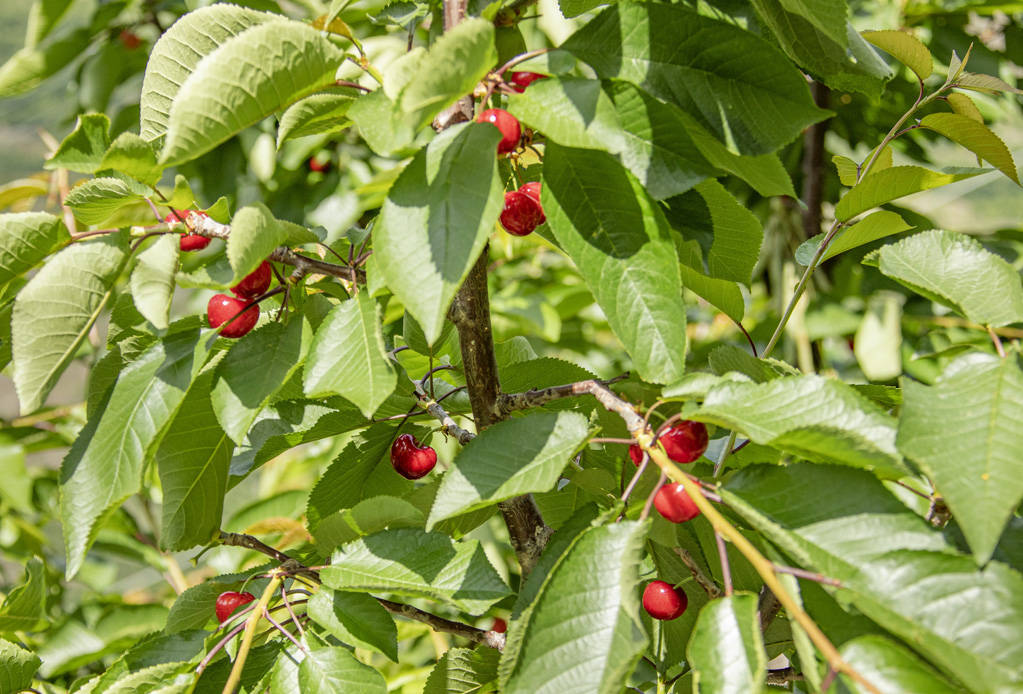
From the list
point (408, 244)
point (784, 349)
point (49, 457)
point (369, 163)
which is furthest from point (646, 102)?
point (49, 457)

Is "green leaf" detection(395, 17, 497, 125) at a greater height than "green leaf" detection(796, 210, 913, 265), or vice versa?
"green leaf" detection(395, 17, 497, 125)

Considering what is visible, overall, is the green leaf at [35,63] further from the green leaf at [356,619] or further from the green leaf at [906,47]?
the green leaf at [906,47]

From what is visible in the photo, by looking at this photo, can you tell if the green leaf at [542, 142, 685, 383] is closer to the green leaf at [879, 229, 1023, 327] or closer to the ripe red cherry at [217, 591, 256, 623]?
the green leaf at [879, 229, 1023, 327]

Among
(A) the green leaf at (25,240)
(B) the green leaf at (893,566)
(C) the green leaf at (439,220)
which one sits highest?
(C) the green leaf at (439,220)

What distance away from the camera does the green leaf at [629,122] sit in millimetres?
471

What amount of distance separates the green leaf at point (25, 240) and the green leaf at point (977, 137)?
62cm

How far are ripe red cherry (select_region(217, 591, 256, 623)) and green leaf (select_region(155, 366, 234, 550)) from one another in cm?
5

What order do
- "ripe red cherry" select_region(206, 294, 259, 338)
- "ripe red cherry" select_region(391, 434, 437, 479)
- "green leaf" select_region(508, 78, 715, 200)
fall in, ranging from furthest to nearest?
"ripe red cherry" select_region(391, 434, 437, 479) → "ripe red cherry" select_region(206, 294, 259, 338) → "green leaf" select_region(508, 78, 715, 200)

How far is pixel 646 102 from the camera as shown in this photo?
0.49 m

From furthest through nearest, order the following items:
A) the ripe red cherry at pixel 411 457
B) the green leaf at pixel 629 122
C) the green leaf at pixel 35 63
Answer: the green leaf at pixel 35 63, the ripe red cherry at pixel 411 457, the green leaf at pixel 629 122

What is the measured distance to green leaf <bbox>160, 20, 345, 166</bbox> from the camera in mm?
465

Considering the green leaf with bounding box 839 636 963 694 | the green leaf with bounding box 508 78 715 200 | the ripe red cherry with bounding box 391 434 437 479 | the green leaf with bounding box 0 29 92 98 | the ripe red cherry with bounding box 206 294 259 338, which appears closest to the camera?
the green leaf with bounding box 839 636 963 694

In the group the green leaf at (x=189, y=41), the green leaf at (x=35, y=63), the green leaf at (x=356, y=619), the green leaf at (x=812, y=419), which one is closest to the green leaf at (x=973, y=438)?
the green leaf at (x=812, y=419)

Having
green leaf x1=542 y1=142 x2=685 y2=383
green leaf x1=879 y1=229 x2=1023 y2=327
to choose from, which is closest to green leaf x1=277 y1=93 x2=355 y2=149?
green leaf x1=542 y1=142 x2=685 y2=383
